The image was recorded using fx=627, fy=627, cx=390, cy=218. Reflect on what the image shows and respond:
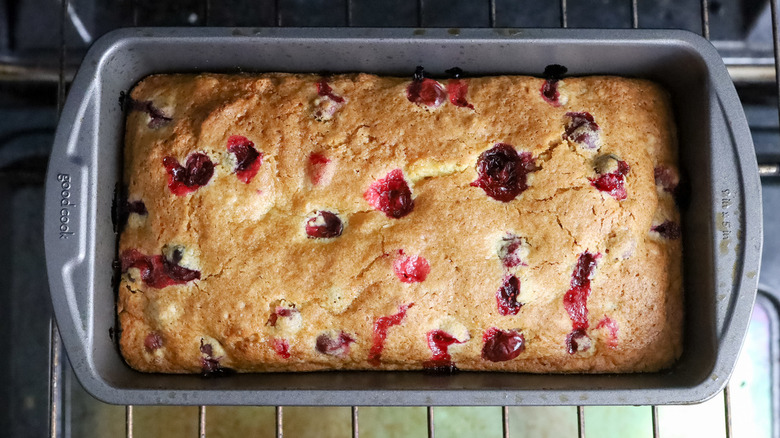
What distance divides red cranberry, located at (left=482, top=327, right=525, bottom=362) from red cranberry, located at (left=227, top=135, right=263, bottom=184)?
2.28 feet

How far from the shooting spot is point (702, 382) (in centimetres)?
142

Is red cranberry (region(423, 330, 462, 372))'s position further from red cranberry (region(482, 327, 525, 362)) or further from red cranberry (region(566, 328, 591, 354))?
red cranberry (region(566, 328, 591, 354))

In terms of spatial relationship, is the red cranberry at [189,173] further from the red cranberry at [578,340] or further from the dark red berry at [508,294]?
the red cranberry at [578,340]

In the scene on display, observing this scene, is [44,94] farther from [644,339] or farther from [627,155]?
[644,339]

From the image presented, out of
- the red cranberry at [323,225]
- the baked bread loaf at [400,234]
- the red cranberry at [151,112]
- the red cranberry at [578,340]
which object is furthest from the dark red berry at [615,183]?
the red cranberry at [151,112]

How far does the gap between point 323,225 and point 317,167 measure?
141 millimetres

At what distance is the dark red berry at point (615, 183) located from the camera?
59.4 inches

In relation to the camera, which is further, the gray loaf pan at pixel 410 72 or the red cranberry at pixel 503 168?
the red cranberry at pixel 503 168

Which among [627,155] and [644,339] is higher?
[627,155]

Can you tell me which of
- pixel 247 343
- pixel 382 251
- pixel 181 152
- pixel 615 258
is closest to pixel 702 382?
pixel 615 258

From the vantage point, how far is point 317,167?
1520 millimetres

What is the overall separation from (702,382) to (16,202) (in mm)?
2141

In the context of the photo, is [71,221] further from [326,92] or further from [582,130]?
[582,130]

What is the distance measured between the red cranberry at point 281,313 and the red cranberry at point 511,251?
1.69ft
